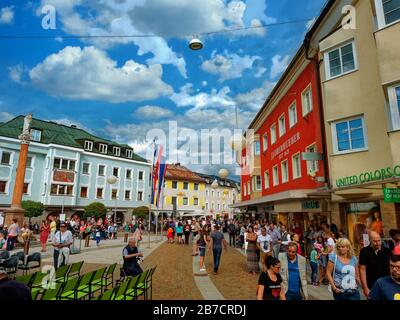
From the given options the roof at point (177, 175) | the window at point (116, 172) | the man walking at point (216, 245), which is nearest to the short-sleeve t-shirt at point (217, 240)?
the man walking at point (216, 245)

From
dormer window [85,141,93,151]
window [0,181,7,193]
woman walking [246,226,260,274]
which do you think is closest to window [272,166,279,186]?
woman walking [246,226,260,274]

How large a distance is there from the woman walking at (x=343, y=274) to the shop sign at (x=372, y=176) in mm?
6148

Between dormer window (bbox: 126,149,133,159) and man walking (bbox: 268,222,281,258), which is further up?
dormer window (bbox: 126,149,133,159)

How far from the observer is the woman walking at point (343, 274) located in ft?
13.7

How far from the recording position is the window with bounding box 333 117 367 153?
36.9 feet

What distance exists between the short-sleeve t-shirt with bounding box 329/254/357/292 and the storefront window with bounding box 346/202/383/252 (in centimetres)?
649

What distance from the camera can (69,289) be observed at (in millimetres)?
5148

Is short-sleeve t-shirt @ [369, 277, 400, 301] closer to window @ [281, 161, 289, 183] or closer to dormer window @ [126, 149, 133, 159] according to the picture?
window @ [281, 161, 289, 183]

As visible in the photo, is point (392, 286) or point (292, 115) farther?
point (292, 115)

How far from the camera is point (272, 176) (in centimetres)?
2258

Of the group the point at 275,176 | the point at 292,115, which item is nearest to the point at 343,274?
the point at 292,115

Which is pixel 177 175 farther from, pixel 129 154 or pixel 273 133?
pixel 273 133

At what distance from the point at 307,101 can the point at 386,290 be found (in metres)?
14.3
